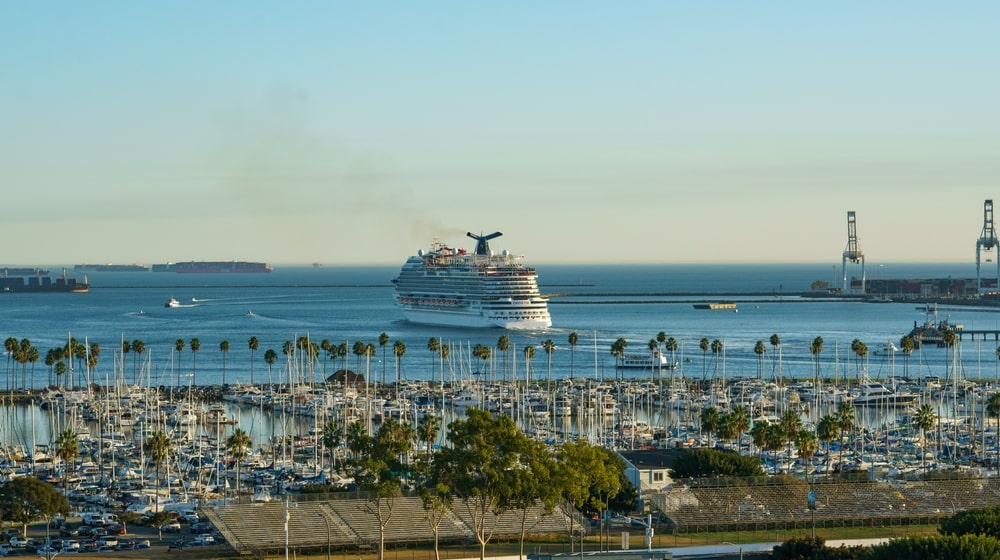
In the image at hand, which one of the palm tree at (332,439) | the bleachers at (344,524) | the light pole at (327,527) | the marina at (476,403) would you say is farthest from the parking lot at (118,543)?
the palm tree at (332,439)

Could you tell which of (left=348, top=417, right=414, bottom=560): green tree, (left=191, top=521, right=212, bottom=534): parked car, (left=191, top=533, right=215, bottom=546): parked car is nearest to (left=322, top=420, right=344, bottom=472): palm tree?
(left=191, top=521, right=212, bottom=534): parked car

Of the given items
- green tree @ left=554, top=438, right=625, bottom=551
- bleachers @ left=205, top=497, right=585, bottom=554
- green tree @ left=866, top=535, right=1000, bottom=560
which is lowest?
bleachers @ left=205, top=497, right=585, bottom=554

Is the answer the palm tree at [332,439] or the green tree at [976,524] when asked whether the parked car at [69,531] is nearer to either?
the palm tree at [332,439]

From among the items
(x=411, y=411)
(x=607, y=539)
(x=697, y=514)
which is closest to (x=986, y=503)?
(x=697, y=514)

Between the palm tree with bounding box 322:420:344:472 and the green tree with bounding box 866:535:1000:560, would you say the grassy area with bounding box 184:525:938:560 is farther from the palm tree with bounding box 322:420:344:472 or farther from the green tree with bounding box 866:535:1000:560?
the green tree with bounding box 866:535:1000:560

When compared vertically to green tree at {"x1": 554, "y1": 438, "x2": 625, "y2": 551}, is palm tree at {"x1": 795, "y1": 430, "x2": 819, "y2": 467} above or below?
below

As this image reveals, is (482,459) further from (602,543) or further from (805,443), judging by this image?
(805,443)
